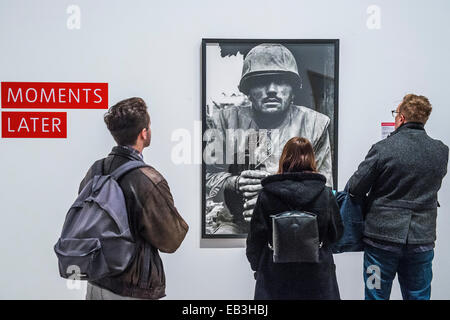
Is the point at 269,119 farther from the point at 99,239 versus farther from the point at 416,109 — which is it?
the point at 99,239

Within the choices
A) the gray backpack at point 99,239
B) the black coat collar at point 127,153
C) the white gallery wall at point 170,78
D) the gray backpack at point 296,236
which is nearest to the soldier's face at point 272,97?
the white gallery wall at point 170,78

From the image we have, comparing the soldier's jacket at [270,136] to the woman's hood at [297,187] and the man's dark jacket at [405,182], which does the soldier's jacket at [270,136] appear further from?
the woman's hood at [297,187]

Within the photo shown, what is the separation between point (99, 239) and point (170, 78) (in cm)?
113

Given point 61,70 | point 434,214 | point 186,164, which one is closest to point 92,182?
point 186,164

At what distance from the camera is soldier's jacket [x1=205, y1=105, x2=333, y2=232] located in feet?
7.50

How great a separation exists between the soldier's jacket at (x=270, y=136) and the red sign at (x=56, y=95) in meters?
0.70

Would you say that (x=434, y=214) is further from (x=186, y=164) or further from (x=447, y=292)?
(x=186, y=164)

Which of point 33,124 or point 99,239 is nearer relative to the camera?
point 99,239

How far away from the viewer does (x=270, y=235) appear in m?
1.75

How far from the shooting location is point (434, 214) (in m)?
1.93

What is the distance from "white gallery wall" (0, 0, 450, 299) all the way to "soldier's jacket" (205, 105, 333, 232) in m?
0.11

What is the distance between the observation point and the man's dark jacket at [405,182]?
1.82 meters

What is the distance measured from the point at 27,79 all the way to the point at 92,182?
3.58 feet

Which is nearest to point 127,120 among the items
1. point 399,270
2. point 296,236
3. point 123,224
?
point 123,224
